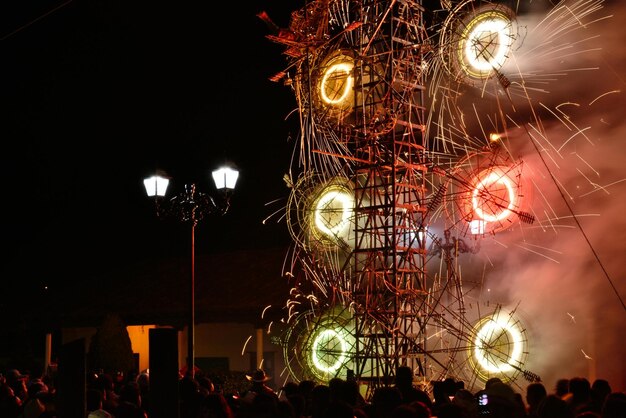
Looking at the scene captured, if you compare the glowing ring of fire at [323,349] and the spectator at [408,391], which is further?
the glowing ring of fire at [323,349]

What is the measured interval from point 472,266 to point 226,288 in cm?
1057

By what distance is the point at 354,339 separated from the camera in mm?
14031

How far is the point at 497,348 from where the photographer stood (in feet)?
44.1

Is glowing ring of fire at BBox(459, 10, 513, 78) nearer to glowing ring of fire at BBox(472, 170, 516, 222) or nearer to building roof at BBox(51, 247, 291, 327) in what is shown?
glowing ring of fire at BBox(472, 170, 516, 222)

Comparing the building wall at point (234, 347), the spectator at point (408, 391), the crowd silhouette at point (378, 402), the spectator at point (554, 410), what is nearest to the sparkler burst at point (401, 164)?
the spectator at point (408, 391)

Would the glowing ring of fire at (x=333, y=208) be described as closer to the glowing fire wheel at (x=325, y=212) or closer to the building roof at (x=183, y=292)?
the glowing fire wheel at (x=325, y=212)

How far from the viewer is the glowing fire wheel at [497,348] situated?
43.6ft

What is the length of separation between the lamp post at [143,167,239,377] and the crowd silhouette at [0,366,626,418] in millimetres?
4386

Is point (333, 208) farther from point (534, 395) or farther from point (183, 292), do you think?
point (183, 292)

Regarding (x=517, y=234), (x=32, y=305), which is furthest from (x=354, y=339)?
(x=32, y=305)

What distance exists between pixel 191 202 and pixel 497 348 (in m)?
5.96

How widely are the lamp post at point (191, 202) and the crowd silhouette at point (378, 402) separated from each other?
4.39 m

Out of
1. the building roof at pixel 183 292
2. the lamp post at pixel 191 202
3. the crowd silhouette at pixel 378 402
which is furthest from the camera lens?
the building roof at pixel 183 292

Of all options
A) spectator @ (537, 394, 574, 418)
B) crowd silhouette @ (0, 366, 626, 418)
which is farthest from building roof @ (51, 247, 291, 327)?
spectator @ (537, 394, 574, 418)
